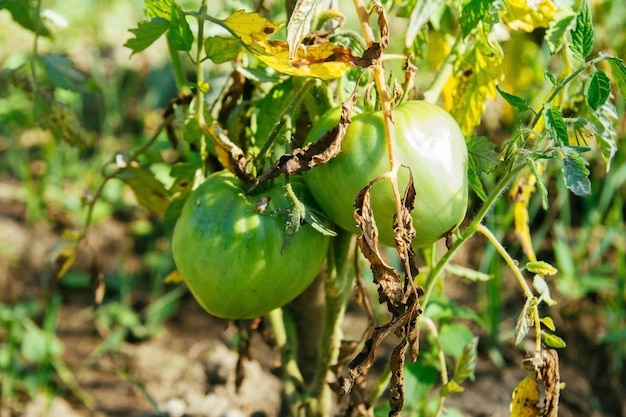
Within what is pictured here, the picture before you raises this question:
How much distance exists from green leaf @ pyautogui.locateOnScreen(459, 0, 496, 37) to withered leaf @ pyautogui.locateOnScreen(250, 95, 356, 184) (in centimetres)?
18

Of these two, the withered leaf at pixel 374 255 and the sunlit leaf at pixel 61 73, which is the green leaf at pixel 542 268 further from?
the sunlit leaf at pixel 61 73

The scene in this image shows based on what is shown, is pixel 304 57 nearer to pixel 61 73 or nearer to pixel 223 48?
pixel 223 48

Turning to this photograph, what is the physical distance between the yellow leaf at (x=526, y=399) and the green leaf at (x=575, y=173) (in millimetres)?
301

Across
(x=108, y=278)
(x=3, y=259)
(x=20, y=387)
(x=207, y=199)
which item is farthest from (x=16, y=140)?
(x=207, y=199)

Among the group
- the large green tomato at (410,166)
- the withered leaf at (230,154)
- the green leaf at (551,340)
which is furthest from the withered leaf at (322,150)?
the green leaf at (551,340)

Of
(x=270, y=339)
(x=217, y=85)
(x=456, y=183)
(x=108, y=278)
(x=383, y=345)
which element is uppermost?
(x=456, y=183)

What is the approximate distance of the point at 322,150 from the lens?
785 millimetres

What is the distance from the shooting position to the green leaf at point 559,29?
0.93 metres

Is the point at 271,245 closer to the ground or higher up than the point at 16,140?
higher up

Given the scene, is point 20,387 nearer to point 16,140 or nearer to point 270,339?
point 270,339

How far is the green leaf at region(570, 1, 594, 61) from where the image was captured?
2.71ft

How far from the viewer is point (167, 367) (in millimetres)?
2010

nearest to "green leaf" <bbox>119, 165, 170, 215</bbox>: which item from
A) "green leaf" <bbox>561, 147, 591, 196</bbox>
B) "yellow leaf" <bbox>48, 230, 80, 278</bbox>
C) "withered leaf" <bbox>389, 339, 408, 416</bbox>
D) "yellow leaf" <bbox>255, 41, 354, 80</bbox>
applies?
"yellow leaf" <bbox>48, 230, 80, 278</bbox>

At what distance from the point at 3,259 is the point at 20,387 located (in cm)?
55
